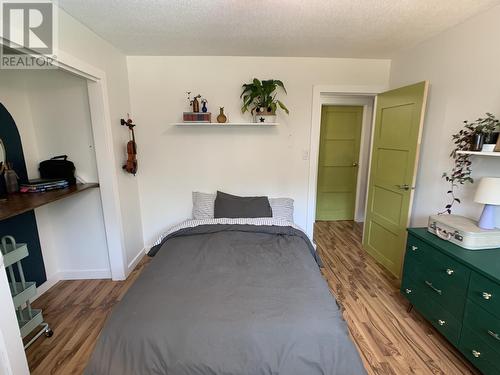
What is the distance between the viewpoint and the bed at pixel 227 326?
1204 mm

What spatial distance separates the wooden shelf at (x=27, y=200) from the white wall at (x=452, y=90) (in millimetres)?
3193

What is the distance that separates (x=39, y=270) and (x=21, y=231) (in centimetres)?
46

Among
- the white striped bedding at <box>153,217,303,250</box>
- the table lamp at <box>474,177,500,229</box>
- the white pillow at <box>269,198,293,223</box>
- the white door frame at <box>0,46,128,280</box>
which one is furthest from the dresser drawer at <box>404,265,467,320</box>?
the white door frame at <box>0,46,128,280</box>

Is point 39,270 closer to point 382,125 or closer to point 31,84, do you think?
point 31,84

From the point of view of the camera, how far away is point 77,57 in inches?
77.6

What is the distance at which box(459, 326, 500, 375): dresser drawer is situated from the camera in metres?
1.40

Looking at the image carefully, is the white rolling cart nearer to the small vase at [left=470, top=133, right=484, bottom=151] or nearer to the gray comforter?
the gray comforter

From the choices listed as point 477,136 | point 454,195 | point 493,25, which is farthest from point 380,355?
point 493,25

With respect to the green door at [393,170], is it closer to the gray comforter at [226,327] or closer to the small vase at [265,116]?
the small vase at [265,116]

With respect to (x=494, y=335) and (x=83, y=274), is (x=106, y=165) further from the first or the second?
(x=494, y=335)

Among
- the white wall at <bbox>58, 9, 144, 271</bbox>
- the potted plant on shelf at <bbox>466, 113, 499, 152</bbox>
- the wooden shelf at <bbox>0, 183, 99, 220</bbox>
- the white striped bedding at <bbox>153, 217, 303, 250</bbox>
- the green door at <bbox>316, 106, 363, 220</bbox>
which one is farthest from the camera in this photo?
the green door at <bbox>316, 106, 363, 220</bbox>

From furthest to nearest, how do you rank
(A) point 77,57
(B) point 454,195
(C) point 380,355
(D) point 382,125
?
(D) point 382,125, (B) point 454,195, (A) point 77,57, (C) point 380,355

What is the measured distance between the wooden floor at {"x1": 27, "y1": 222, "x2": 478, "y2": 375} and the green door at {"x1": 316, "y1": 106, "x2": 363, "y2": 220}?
5.03 feet

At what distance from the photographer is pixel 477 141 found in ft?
5.77
